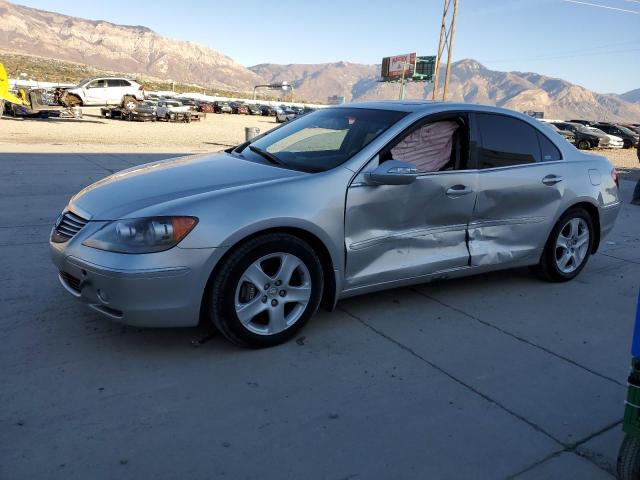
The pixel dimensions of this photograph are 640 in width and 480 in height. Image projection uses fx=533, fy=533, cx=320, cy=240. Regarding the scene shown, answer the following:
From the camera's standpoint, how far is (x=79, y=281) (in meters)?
3.15

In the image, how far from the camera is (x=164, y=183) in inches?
138

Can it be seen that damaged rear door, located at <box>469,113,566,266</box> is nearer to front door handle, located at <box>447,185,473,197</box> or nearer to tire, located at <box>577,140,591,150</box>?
front door handle, located at <box>447,185,473,197</box>

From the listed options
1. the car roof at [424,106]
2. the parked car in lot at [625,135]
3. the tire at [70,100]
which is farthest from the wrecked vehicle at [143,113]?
the parked car in lot at [625,135]

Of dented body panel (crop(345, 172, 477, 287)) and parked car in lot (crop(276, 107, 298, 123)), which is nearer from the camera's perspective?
dented body panel (crop(345, 172, 477, 287))

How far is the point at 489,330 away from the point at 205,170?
235 cm

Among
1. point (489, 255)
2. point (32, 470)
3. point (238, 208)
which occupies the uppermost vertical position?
point (238, 208)

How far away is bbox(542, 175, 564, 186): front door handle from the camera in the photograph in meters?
4.58

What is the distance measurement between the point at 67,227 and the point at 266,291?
1332 millimetres

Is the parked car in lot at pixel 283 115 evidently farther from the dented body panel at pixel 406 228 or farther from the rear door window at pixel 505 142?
the dented body panel at pixel 406 228

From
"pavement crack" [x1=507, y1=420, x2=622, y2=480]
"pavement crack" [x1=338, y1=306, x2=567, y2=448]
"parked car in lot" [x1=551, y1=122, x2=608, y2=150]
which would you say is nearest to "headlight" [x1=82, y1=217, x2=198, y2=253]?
"pavement crack" [x1=338, y1=306, x2=567, y2=448]

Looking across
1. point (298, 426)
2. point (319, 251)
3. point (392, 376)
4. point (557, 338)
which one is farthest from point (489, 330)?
point (298, 426)

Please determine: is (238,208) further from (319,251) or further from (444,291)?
(444,291)

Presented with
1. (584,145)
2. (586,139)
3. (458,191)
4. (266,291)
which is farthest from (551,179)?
(584,145)

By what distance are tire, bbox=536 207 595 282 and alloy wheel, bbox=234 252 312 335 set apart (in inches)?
101
